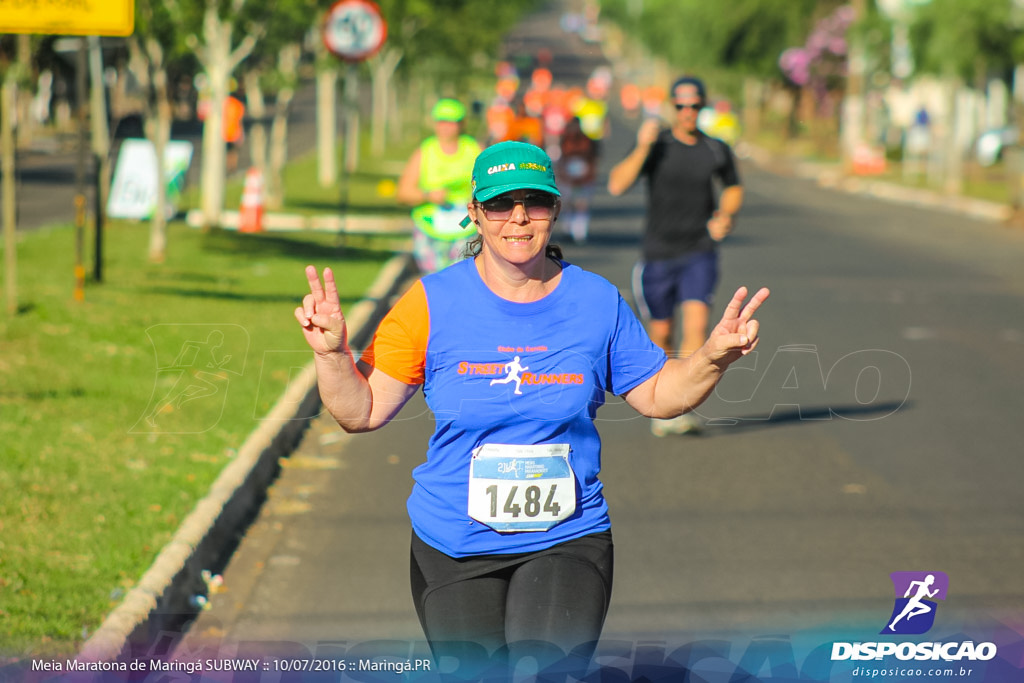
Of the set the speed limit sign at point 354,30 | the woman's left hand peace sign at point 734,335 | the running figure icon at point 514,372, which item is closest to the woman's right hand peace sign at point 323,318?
the running figure icon at point 514,372

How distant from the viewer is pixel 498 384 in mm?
3764

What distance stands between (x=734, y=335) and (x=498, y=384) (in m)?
0.60

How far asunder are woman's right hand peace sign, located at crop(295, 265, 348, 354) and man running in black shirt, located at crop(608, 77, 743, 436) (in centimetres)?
545

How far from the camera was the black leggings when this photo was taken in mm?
3661

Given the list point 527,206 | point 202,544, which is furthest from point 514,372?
point 202,544

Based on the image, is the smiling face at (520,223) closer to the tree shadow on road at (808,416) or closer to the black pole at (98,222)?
the tree shadow on road at (808,416)

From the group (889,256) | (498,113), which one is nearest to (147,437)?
(889,256)

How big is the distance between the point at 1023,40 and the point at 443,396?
107 feet

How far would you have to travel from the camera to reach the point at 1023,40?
33.4 metres

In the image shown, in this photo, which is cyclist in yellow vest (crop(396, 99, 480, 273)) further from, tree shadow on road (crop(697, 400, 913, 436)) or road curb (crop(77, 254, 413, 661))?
tree shadow on road (crop(697, 400, 913, 436))

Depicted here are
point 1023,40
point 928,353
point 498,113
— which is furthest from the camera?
point 498,113

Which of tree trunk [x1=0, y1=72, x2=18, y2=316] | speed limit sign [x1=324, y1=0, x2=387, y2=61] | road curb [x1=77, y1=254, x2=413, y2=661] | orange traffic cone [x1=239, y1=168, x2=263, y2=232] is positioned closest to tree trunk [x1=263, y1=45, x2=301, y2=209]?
orange traffic cone [x1=239, y1=168, x2=263, y2=232]

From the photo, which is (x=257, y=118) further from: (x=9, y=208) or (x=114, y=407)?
(x=114, y=407)

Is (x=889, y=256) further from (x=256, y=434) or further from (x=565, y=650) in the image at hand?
(x=565, y=650)
